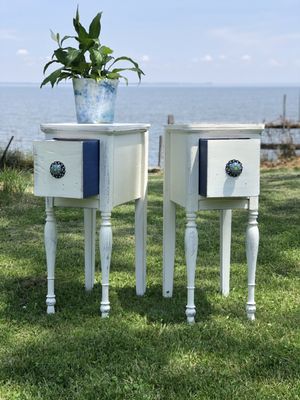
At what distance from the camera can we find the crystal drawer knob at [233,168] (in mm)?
3166

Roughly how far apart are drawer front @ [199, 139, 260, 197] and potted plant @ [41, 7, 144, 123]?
673 millimetres

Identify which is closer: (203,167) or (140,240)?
(203,167)

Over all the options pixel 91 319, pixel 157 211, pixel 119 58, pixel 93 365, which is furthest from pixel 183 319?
pixel 157 211

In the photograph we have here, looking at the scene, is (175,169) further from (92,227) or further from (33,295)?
(33,295)

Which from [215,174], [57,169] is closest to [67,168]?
[57,169]

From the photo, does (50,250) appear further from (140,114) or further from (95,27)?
(140,114)

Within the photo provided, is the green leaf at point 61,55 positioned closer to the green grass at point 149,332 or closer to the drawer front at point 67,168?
the drawer front at point 67,168

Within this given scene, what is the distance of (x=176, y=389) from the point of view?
8.36 feet

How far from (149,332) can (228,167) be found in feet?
3.15

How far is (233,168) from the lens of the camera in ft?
10.4

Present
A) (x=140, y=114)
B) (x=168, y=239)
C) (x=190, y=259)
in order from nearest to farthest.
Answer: (x=190, y=259)
(x=168, y=239)
(x=140, y=114)

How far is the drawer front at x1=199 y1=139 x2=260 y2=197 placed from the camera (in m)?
3.15

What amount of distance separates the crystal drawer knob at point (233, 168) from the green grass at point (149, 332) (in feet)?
2.70

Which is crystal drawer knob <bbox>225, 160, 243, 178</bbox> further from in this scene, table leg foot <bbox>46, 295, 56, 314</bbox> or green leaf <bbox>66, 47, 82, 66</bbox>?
table leg foot <bbox>46, 295, 56, 314</bbox>
